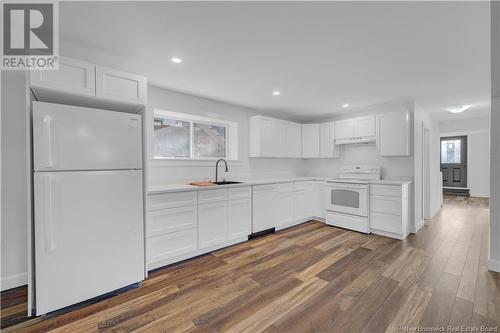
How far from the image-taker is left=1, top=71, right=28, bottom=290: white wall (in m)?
2.18

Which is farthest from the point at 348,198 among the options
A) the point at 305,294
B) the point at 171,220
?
the point at 171,220

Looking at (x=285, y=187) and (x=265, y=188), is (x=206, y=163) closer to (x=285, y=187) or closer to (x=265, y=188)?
(x=265, y=188)

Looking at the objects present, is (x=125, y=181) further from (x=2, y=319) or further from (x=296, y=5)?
(x=296, y=5)

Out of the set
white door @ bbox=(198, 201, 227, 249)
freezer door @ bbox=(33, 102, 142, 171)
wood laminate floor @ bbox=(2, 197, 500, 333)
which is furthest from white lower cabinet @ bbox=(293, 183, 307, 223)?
freezer door @ bbox=(33, 102, 142, 171)

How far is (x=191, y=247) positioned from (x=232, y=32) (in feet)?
8.14

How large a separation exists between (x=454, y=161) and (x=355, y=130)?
19.6 feet

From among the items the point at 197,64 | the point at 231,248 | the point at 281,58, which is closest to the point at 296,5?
the point at 281,58

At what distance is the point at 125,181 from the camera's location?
2.15m

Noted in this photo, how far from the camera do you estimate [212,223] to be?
3025mm

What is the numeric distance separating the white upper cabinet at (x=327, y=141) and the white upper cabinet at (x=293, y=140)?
1.53 ft

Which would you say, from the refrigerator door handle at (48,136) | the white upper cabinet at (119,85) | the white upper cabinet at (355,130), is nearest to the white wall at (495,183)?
the white upper cabinet at (355,130)

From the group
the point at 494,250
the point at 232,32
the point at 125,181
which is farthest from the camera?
the point at 494,250

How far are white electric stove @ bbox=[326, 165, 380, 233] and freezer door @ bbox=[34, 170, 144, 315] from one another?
11.3 feet

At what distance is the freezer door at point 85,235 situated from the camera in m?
1.76
